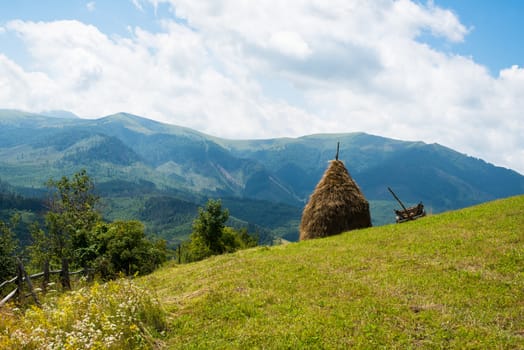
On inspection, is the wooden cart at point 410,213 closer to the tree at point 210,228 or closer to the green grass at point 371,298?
the green grass at point 371,298

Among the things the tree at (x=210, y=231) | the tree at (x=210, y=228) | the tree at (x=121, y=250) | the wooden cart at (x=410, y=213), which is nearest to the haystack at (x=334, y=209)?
the wooden cart at (x=410, y=213)

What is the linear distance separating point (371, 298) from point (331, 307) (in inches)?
62.8

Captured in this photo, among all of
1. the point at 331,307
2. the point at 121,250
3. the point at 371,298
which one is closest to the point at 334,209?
the point at 371,298

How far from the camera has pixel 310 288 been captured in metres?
14.6

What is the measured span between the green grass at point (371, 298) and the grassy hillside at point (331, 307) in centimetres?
4

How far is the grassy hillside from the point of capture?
9773 millimetres

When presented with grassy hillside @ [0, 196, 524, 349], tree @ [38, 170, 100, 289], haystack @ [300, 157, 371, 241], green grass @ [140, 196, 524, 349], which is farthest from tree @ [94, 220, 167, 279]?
grassy hillside @ [0, 196, 524, 349]

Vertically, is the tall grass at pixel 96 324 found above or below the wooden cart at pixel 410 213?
below

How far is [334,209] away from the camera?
32.1 meters

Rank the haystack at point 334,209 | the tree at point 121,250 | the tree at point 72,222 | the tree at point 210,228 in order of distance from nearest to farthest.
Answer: the haystack at point 334,209 → the tree at point 121,250 → the tree at point 72,222 → the tree at point 210,228

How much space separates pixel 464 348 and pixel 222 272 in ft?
42.4

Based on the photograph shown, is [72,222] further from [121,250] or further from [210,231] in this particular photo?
[210,231]

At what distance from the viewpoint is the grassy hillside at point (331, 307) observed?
9.77 m

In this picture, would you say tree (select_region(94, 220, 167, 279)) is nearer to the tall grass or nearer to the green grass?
the green grass
